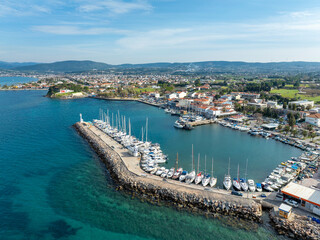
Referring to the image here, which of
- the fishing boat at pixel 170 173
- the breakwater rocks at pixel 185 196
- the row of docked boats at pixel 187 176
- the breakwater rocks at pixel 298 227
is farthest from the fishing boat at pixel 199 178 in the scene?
the breakwater rocks at pixel 298 227

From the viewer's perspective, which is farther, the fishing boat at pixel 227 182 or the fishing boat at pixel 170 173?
the fishing boat at pixel 170 173

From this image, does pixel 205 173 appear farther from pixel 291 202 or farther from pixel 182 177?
pixel 291 202

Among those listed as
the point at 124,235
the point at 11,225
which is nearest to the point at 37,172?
the point at 11,225

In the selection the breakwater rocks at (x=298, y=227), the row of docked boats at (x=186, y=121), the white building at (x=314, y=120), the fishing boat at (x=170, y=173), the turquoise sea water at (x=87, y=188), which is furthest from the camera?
the row of docked boats at (x=186, y=121)

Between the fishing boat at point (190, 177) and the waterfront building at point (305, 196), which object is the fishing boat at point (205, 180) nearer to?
the fishing boat at point (190, 177)

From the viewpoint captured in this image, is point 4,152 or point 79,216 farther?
point 4,152

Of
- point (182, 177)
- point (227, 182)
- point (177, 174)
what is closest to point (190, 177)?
point (182, 177)

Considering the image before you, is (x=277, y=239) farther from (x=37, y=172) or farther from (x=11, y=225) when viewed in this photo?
(x=37, y=172)
